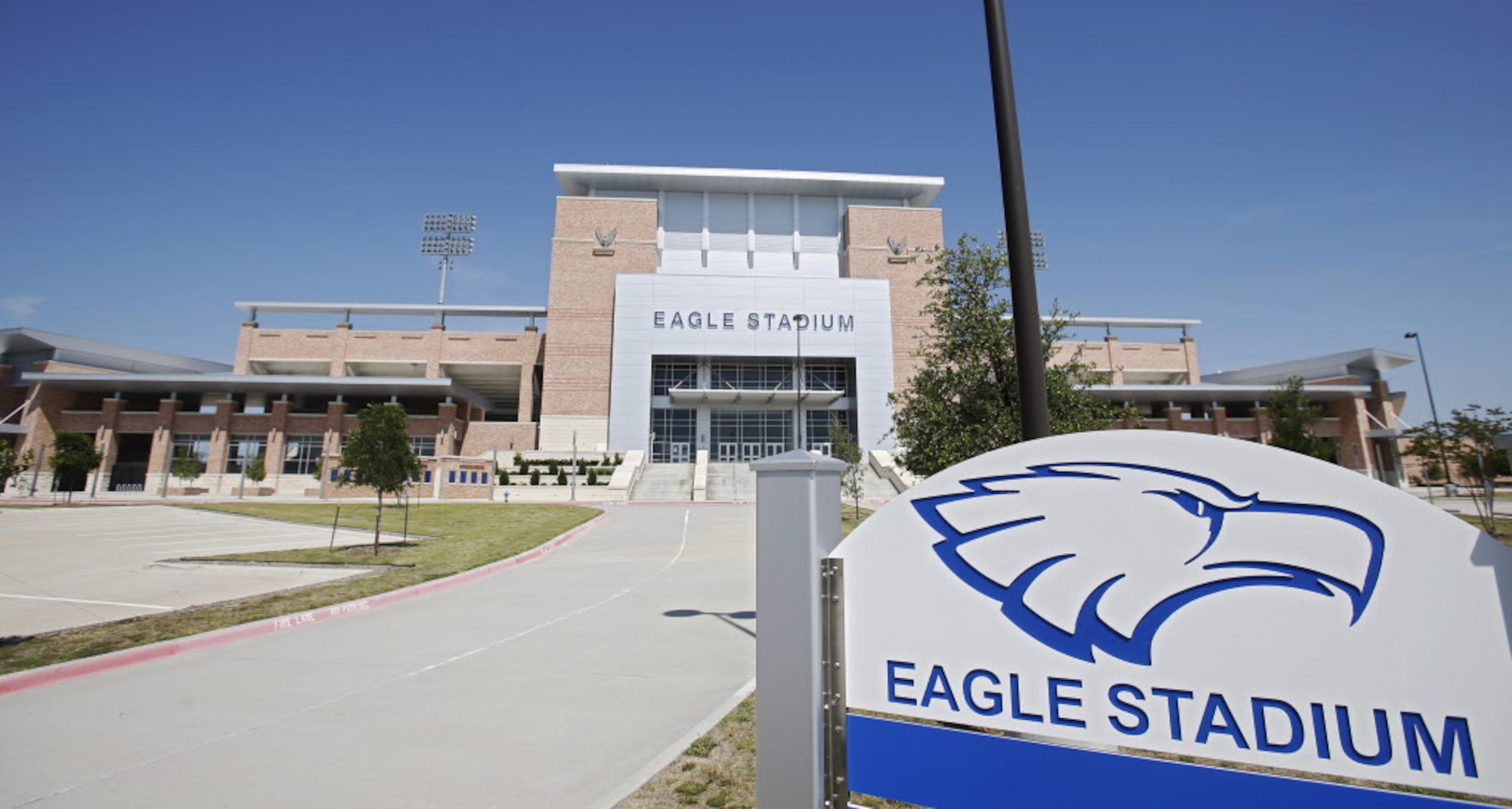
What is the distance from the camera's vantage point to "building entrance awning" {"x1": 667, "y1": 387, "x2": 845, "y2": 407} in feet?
164

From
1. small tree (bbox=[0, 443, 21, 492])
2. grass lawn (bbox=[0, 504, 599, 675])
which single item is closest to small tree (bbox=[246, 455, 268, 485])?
small tree (bbox=[0, 443, 21, 492])

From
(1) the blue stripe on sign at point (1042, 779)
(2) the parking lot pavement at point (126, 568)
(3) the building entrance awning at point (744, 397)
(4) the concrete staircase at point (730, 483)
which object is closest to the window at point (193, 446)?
(2) the parking lot pavement at point (126, 568)

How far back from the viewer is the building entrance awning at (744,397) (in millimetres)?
50094

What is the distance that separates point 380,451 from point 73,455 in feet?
116

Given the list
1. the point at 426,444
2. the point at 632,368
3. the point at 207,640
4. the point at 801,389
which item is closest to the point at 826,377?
the point at 801,389

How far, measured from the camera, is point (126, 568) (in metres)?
13.6

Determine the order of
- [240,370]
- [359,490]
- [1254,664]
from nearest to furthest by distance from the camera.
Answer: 1. [1254,664]
2. [359,490]
3. [240,370]

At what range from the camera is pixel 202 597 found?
10.7 meters

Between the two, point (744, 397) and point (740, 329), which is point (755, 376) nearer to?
point (744, 397)

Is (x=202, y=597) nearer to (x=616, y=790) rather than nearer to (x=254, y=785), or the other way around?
(x=254, y=785)

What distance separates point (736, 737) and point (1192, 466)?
3882mm

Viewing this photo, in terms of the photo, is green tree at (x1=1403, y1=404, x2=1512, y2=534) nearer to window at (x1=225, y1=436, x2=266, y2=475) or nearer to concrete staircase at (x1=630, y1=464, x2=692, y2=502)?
concrete staircase at (x1=630, y1=464, x2=692, y2=502)

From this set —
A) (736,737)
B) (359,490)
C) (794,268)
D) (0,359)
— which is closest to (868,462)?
(794,268)

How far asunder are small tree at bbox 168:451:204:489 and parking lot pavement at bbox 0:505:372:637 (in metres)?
21.7
